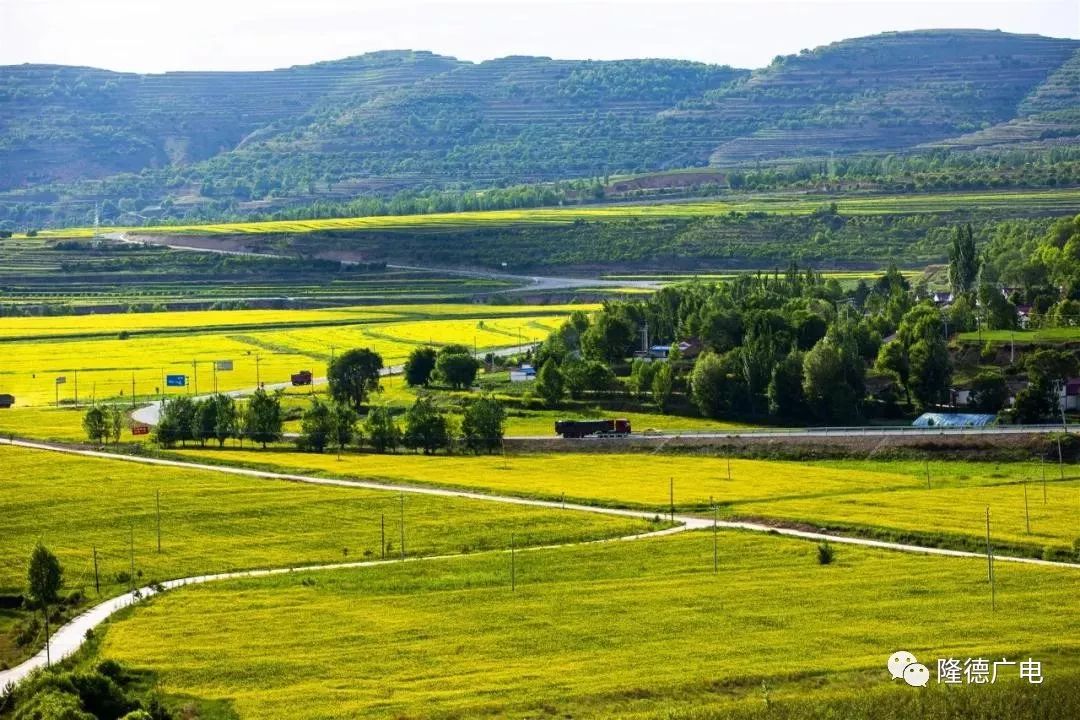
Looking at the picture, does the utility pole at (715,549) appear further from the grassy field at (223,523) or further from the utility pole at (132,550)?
the utility pole at (132,550)

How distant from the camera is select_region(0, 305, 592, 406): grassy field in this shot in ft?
327

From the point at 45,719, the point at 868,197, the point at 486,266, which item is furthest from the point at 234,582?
the point at 868,197

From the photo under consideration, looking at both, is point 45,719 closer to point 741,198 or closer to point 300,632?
point 300,632

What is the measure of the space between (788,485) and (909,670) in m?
26.3

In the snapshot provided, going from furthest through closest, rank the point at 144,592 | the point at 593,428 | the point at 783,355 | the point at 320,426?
the point at 783,355, the point at 593,428, the point at 320,426, the point at 144,592

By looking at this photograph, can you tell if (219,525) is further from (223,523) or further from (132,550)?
(132,550)

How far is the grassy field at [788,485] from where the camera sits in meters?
57.9

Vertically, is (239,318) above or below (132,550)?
above

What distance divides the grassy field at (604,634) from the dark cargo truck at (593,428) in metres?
23.6

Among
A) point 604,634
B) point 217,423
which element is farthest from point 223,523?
point 604,634

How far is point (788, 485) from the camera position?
67.1m

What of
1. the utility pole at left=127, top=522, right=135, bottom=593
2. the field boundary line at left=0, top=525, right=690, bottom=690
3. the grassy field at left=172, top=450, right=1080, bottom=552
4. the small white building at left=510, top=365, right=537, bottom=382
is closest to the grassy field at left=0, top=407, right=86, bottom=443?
the grassy field at left=172, top=450, right=1080, bottom=552

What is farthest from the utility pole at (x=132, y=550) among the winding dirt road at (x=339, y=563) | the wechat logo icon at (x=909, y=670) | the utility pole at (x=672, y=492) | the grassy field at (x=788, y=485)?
the wechat logo icon at (x=909, y=670)

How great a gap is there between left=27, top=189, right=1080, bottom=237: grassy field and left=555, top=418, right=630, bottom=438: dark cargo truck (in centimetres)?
8513
